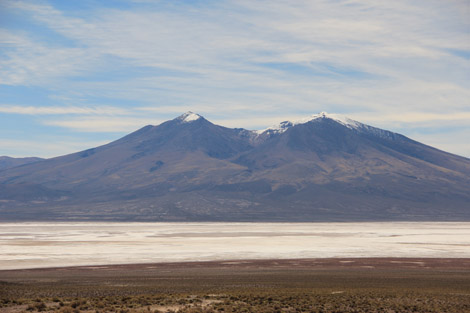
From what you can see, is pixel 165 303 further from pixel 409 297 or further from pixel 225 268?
pixel 225 268

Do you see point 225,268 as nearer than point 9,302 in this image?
No

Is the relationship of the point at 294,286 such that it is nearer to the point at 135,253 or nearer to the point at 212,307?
the point at 212,307

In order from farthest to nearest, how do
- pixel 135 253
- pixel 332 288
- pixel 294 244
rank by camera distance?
pixel 294 244 → pixel 135 253 → pixel 332 288

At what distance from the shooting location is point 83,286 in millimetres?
40250

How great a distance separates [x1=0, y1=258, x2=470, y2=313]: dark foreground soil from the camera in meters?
31.0

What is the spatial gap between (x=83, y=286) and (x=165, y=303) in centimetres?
1084

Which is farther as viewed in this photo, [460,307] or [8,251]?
[8,251]

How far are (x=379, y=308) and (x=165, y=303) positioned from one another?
11.0 meters

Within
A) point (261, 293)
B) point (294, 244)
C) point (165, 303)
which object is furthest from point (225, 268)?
point (294, 244)

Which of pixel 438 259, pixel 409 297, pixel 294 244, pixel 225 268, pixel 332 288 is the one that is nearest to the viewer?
pixel 409 297

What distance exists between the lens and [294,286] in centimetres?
3947

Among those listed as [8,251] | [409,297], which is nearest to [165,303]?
[409,297]

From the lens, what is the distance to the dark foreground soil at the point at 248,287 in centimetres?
3098

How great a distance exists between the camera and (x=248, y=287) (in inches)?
1540
